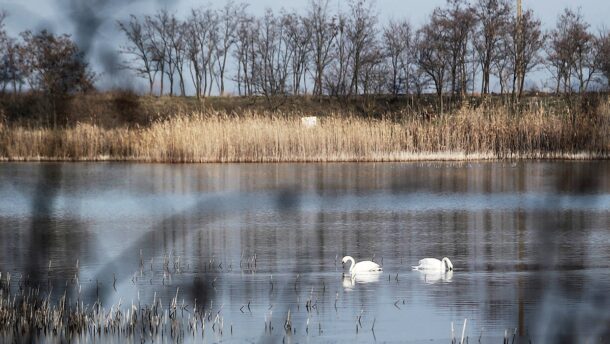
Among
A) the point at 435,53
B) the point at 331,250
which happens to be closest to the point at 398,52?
the point at 435,53

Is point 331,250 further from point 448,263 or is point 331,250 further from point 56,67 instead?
point 56,67

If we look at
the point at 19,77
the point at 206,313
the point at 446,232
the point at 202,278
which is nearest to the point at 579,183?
the point at 446,232

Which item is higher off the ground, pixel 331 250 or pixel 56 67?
pixel 56 67

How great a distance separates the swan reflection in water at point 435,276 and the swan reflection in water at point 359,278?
38cm

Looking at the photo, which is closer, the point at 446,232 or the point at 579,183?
the point at 446,232

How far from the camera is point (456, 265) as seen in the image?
Result: 8.88 metres

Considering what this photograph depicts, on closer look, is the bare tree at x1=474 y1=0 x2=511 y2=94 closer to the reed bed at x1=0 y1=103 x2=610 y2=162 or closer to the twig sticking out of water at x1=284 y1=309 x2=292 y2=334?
the reed bed at x1=0 y1=103 x2=610 y2=162

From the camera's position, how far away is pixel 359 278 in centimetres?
801

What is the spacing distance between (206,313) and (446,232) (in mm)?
5735

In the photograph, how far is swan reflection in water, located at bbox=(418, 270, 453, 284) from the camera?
7.93 metres

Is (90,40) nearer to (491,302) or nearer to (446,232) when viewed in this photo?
(491,302)

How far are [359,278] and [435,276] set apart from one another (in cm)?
65

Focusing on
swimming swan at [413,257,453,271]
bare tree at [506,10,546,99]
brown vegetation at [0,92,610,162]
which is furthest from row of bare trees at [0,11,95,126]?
bare tree at [506,10,546,99]

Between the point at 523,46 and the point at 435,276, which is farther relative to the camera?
the point at 523,46
